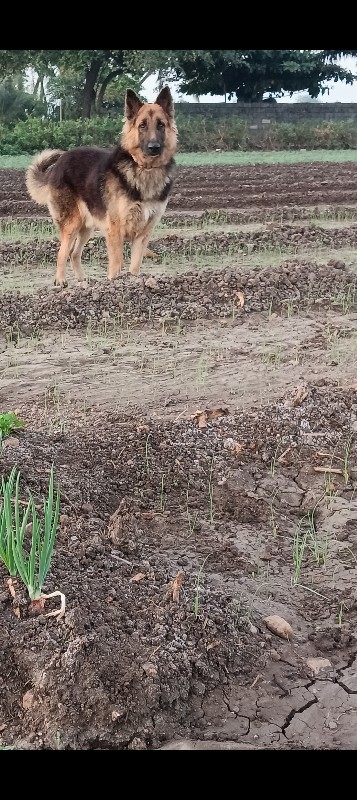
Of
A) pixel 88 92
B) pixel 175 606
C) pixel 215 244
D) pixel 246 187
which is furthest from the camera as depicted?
pixel 88 92

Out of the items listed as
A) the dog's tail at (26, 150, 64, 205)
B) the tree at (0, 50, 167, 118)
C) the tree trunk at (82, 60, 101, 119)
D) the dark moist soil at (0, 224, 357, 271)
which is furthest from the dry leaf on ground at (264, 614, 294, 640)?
the tree trunk at (82, 60, 101, 119)

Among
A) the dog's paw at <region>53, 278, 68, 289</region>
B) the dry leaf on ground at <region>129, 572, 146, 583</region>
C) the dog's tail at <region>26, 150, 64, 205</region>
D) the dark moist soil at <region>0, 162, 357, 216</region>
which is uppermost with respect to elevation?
the dog's tail at <region>26, 150, 64, 205</region>

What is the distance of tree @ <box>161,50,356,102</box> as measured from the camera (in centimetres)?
1897

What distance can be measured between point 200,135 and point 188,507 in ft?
64.1

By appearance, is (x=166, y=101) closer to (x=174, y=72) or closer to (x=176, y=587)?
(x=176, y=587)

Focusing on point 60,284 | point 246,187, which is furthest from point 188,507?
point 246,187

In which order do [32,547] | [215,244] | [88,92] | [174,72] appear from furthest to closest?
1. [88,92]
2. [174,72]
3. [215,244]
4. [32,547]

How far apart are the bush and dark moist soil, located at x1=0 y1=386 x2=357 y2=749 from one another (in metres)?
15.7

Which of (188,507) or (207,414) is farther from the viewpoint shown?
(207,414)

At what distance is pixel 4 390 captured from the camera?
4430mm

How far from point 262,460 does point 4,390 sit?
1709mm

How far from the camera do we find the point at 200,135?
830 inches

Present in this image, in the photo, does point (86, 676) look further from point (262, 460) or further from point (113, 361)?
point (113, 361)

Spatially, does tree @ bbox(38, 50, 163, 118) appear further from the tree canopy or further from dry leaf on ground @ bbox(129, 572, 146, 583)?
dry leaf on ground @ bbox(129, 572, 146, 583)
